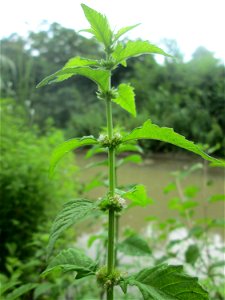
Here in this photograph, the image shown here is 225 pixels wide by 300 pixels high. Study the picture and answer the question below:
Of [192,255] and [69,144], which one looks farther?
[192,255]

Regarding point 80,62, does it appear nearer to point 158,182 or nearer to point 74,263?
point 74,263

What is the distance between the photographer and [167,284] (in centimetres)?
41

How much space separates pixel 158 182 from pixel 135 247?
9.37ft

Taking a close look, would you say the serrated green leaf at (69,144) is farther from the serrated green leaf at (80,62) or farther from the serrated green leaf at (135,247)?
the serrated green leaf at (135,247)

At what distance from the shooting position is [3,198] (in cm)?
169

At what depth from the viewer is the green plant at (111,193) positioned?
0.40 meters

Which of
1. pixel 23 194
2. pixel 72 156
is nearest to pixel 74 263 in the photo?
pixel 23 194

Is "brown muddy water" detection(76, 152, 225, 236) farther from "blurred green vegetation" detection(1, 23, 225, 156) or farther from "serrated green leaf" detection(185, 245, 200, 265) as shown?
"serrated green leaf" detection(185, 245, 200, 265)

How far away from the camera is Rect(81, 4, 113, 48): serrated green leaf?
0.44m

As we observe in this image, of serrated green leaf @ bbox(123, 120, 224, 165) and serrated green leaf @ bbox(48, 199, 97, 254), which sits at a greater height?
serrated green leaf @ bbox(123, 120, 224, 165)

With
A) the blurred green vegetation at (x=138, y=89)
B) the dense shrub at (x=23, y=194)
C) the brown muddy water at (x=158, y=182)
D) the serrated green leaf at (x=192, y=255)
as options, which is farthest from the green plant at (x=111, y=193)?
the blurred green vegetation at (x=138, y=89)

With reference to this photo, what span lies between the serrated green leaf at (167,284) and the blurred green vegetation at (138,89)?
3.25m

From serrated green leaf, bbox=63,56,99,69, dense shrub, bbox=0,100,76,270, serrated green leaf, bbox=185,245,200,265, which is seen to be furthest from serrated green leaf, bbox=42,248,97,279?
dense shrub, bbox=0,100,76,270

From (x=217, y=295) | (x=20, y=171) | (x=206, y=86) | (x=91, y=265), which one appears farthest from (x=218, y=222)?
(x=206, y=86)
